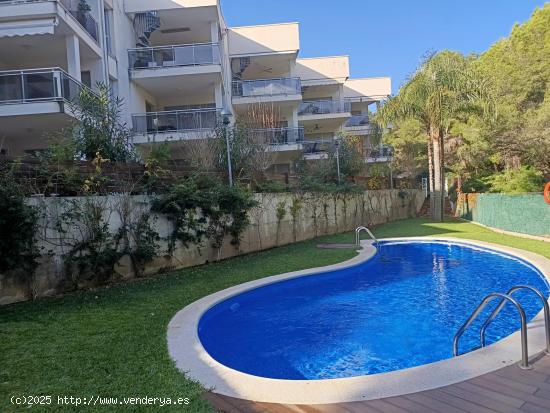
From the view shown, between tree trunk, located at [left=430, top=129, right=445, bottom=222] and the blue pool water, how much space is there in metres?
10.7

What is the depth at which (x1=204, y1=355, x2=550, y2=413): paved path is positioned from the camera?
3.24 m

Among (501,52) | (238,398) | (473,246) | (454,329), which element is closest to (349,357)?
(454,329)

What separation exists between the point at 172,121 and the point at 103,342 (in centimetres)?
1503

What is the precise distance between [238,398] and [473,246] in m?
12.6

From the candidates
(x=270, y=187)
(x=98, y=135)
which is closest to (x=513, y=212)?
(x=270, y=187)

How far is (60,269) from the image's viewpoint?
8.22 m

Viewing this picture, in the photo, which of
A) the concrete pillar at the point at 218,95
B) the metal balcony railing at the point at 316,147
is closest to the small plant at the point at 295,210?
the concrete pillar at the point at 218,95

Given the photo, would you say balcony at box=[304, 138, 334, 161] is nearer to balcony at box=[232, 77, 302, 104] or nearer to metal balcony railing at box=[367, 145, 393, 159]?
balcony at box=[232, 77, 302, 104]

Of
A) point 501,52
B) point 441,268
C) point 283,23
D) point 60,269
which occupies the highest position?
point 283,23

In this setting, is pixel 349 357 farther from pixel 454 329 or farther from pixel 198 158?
pixel 198 158

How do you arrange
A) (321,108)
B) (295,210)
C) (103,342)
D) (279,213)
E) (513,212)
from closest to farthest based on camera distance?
(103,342)
(279,213)
(295,210)
(513,212)
(321,108)

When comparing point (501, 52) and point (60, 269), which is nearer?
point (60, 269)

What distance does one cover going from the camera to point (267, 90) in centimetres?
2320

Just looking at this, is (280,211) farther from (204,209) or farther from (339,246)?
(204,209)
